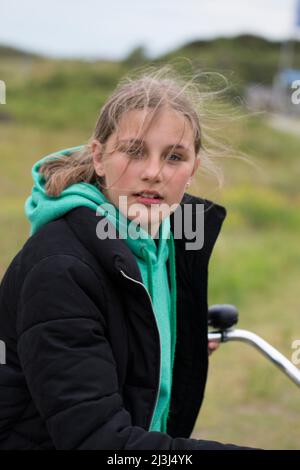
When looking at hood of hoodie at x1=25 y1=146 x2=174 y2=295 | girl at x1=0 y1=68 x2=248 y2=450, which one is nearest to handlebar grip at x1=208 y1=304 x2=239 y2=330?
girl at x1=0 y1=68 x2=248 y2=450

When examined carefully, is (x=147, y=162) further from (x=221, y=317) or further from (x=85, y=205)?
(x=221, y=317)

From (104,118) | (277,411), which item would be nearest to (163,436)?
(104,118)

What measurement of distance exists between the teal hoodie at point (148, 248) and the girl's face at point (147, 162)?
0.04 metres

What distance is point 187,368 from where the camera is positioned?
6.16ft

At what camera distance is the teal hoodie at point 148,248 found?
1494 millimetres

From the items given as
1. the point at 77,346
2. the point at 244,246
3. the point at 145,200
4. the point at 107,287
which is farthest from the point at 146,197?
the point at 244,246

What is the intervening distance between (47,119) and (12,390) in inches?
704

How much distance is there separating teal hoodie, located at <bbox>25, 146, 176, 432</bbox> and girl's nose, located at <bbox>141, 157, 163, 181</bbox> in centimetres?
10

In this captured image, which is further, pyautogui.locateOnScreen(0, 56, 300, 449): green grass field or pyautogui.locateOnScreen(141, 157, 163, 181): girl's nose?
pyautogui.locateOnScreen(0, 56, 300, 449): green grass field

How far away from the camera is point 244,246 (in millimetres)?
8109

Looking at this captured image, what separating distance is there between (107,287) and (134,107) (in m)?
0.41

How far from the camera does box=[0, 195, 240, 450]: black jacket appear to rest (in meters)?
1.29

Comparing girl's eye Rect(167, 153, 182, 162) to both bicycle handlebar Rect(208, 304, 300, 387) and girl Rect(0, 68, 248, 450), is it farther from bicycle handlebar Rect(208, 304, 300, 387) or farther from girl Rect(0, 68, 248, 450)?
bicycle handlebar Rect(208, 304, 300, 387)

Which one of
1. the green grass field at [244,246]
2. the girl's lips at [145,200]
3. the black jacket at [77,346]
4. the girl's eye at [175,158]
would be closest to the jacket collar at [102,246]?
the black jacket at [77,346]
